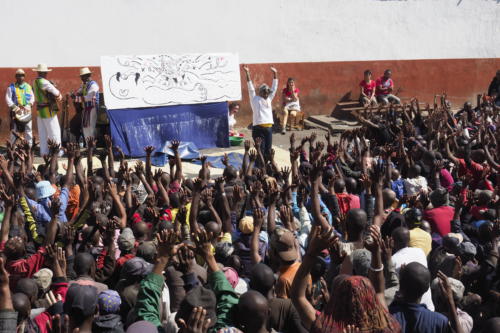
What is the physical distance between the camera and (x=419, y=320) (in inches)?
131

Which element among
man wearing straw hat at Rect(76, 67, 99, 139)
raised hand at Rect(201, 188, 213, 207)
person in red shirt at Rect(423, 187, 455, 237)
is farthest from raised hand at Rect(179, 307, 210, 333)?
man wearing straw hat at Rect(76, 67, 99, 139)

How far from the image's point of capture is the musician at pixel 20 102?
10.7 m

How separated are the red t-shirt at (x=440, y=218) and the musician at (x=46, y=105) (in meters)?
7.06

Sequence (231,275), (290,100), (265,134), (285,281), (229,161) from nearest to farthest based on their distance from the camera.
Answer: (285,281) → (231,275) → (265,134) → (229,161) → (290,100)

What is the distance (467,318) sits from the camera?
3631 mm

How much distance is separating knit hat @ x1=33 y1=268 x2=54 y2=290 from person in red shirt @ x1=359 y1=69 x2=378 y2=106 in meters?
11.0

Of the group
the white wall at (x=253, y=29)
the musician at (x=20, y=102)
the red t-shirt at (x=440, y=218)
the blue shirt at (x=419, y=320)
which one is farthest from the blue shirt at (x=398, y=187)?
the white wall at (x=253, y=29)

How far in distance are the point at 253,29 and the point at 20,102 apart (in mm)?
5326

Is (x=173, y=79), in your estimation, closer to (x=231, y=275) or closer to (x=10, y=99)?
(x=10, y=99)

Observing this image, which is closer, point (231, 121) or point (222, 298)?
point (222, 298)

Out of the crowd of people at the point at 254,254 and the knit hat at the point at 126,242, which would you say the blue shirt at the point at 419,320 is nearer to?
the crowd of people at the point at 254,254

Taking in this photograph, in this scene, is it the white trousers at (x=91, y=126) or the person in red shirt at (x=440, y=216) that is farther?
the white trousers at (x=91, y=126)

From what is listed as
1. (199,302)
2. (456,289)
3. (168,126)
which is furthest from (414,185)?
(168,126)

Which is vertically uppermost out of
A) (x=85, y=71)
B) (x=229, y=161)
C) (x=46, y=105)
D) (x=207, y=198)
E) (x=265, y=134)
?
(x=85, y=71)
